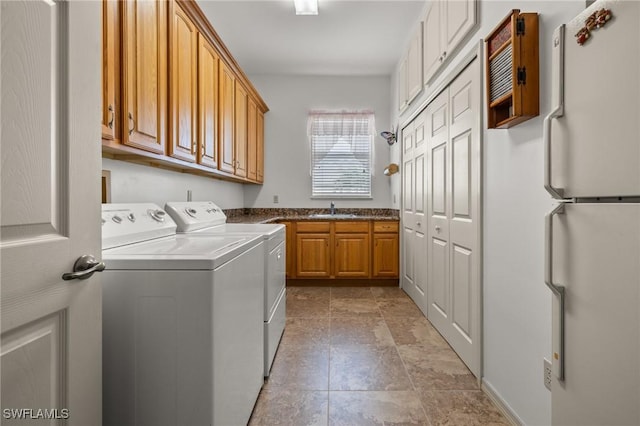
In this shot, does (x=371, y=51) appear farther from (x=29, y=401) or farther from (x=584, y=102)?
(x=29, y=401)

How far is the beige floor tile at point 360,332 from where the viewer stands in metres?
2.51

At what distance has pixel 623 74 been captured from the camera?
79cm

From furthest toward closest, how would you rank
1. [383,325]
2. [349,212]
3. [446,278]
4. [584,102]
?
[349,212]
[383,325]
[446,278]
[584,102]

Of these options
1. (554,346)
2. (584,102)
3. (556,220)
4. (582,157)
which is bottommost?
(554,346)

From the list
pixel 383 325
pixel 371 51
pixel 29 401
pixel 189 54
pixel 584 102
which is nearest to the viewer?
pixel 29 401

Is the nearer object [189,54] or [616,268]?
[616,268]

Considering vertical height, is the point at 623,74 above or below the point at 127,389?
above

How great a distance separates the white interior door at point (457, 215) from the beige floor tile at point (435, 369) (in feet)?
0.21

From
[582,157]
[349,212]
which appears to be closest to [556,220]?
[582,157]

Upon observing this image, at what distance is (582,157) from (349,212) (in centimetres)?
380

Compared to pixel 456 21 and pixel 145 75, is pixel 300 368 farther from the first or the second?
pixel 456 21

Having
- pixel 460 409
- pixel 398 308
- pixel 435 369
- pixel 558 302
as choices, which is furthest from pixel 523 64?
pixel 398 308

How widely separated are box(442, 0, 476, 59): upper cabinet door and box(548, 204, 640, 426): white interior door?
1.50m

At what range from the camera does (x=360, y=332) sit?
2.70 m
